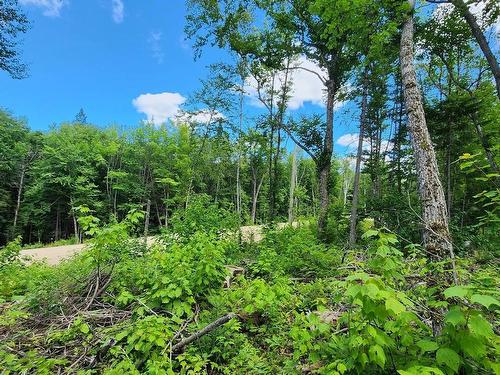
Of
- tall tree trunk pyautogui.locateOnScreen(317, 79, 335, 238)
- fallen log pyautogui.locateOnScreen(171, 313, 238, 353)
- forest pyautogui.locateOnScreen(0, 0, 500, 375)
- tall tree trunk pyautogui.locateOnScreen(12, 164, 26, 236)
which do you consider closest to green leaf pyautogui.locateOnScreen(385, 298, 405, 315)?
forest pyautogui.locateOnScreen(0, 0, 500, 375)

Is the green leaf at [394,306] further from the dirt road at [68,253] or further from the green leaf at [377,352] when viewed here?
the dirt road at [68,253]

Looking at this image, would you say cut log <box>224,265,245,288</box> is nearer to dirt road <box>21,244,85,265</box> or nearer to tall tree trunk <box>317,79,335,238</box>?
tall tree trunk <box>317,79,335,238</box>

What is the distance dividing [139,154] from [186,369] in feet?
102

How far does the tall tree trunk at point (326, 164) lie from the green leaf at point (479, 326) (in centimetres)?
971

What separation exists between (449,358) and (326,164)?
10130 mm

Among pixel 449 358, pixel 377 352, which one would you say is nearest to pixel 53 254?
pixel 377 352

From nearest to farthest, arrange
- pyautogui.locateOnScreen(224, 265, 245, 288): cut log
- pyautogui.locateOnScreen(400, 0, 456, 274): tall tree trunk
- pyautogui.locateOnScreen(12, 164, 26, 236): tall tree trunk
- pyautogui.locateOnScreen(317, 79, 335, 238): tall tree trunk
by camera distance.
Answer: pyautogui.locateOnScreen(400, 0, 456, 274): tall tree trunk
pyautogui.locateOnScreen(224, 265, 245, 288): cut log
pyautogui.locateOnScreen(317, 79, 335, 238): tall tree trunk
pyautogui.locateOnScreen(12, 164, 26, 236): tall tree trunk

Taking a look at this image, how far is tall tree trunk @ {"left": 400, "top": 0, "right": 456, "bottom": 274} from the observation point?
3119 millimetres

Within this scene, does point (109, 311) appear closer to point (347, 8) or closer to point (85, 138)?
point (347, 8)

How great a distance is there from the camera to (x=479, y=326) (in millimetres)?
1651

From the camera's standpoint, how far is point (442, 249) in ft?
10.0

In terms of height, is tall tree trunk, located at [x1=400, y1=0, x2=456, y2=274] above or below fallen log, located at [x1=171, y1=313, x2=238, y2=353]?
above

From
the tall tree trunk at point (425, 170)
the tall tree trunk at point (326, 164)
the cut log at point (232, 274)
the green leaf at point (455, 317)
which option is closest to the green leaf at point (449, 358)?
the green leaf at point (455, 317)

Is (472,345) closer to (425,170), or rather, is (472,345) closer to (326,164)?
(425,170)
